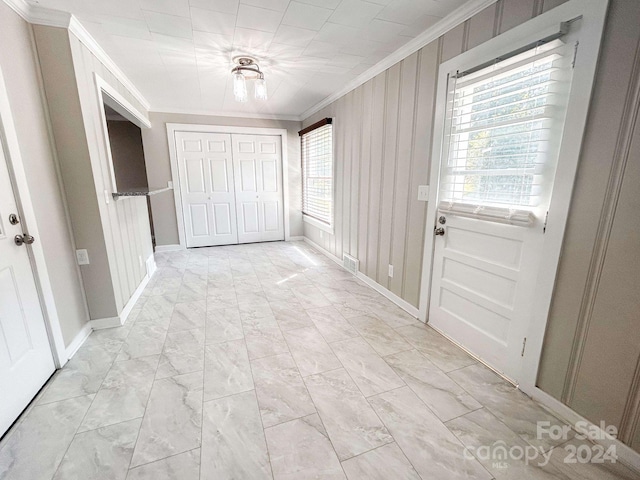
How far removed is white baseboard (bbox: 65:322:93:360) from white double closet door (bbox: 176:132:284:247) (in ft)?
8.87

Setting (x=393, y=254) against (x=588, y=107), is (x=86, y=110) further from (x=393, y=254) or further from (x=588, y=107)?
(x=588, y=107)

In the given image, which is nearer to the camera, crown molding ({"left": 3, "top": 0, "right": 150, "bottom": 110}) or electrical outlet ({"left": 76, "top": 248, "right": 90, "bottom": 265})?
crown molding ({"left": 3, "top": 0, "right": 150, "bottom": 110})

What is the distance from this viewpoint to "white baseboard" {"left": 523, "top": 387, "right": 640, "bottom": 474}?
4.01ft

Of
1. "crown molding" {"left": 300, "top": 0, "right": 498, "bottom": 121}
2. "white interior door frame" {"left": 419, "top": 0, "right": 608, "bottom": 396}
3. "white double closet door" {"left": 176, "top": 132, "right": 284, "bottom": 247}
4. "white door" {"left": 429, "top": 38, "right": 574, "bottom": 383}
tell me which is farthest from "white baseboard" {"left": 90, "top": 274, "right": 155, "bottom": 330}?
"crown molding" {"left": 300, "top": 0, "right": 498, "bottom": 121}

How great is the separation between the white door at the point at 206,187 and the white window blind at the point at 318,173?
4.27 ft

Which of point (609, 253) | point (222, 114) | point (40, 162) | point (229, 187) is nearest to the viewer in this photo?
point (609, 253)

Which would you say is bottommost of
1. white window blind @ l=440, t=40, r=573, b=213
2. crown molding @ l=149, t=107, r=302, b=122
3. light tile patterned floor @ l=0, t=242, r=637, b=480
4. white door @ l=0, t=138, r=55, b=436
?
light tile patterned floor @ l=0, t=242, r=637, b=480

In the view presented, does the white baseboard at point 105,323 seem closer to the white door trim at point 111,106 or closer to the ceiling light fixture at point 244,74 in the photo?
the white door trim at point 111,106

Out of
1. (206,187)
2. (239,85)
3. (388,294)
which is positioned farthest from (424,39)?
(206,187)

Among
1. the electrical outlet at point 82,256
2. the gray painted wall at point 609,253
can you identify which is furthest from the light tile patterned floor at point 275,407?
the electrical outlet at point 82,256

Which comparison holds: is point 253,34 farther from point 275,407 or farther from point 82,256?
point 275,407

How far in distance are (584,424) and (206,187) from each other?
16.6 feet

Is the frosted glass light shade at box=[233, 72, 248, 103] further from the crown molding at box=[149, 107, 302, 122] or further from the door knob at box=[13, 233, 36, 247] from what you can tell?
the crown molding at box=[149, 107, 302, 122]

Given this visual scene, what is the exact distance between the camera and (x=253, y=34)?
213cm
